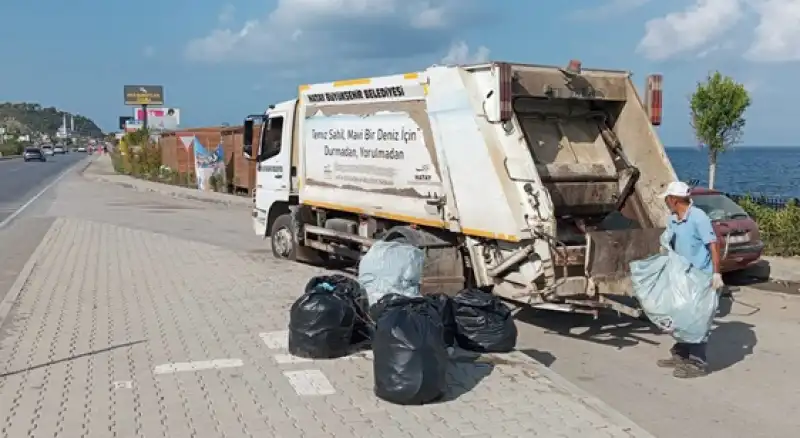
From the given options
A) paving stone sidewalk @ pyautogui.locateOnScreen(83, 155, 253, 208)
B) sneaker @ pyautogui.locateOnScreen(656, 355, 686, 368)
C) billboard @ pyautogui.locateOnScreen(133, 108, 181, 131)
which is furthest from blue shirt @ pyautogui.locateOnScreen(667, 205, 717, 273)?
billboard @ pyautogui.locateOnScreen(133, 108, 181, 131)

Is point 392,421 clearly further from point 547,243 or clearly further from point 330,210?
point 330,210

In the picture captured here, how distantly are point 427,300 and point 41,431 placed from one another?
2885 millimetres

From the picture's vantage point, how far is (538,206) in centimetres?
816

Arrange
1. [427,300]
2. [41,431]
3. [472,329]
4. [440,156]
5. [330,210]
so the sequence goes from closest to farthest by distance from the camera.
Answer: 1. [41,431]
2. [427,300]
3. [472,329]
4. [440,156]
5. [330,210]

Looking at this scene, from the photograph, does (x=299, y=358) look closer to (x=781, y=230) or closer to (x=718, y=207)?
(x=718, y=207)

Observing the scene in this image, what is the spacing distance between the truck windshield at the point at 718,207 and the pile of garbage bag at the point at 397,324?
19.5ft

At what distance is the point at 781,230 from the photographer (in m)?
13.7

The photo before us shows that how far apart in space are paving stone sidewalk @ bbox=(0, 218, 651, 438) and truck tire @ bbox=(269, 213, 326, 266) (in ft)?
11.1

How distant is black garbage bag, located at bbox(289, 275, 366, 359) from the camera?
264 inches

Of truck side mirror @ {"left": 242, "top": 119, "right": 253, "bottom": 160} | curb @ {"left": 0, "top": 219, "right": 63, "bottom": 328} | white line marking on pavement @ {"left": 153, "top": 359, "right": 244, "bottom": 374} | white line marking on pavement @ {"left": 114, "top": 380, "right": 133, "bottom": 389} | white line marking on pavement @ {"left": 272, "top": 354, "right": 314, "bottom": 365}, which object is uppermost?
truck side mirror @ {"left": 242, "top": 119, "right": 253, "bottom": 160}

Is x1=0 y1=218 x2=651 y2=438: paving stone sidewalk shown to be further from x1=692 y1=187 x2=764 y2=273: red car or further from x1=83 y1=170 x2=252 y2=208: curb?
x1=83 y1=170 x2=252 y2=208: curb

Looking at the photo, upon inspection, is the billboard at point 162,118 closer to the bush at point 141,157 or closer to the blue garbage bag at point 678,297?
the bush at point 141,157

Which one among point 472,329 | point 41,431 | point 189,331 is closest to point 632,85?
point 472,329

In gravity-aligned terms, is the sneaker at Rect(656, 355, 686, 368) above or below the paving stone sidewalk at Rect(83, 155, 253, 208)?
above
